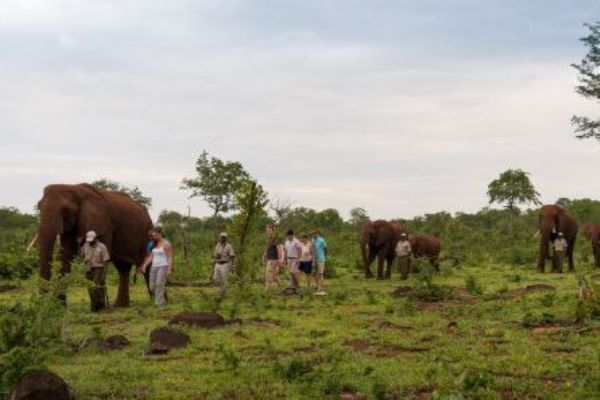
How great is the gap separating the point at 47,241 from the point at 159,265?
91.6 inches

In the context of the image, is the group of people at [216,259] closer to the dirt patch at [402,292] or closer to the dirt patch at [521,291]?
the dirt patch at [402,292]

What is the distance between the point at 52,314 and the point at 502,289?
12104mm

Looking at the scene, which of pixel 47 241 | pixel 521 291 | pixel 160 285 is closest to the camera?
pixel 47 241

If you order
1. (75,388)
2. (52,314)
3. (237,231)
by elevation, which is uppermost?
(237,231)

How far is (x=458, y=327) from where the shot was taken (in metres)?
12.9

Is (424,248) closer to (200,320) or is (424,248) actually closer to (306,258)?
(306,258)

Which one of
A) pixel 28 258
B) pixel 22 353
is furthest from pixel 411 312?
pixel 28 258

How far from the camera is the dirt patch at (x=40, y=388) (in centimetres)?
739

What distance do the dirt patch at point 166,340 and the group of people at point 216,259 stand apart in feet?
14.5

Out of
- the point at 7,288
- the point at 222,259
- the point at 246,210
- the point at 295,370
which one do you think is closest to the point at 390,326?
the point at 295,370

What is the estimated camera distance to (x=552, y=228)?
2697 cm

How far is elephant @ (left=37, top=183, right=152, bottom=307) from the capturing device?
50.2 feet

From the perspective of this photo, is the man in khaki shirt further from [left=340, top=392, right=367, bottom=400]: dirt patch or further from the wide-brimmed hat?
[left=340, top=392, right=367, bottom=400]: dirt patch

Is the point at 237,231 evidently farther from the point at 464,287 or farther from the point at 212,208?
the point at 212,208
